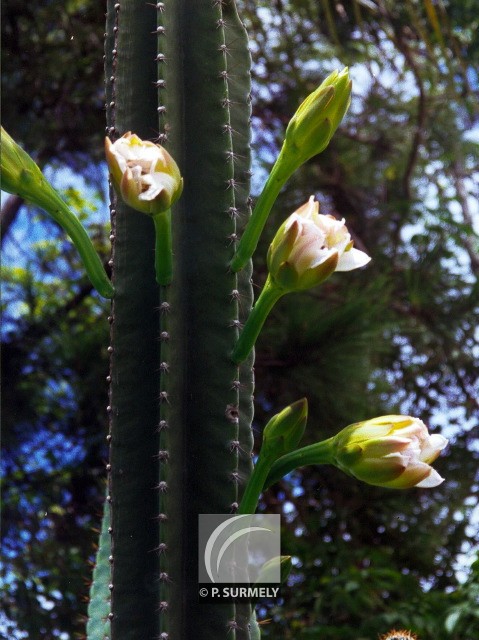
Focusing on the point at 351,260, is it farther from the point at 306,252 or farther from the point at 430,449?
the point at 430,449

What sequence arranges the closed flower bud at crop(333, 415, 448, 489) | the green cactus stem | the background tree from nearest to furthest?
the closed flower bud at crop(333, 415, 448, 489)
the green cactus stem
the background tree

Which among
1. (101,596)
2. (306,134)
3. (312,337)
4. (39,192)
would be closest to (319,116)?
(306,134)

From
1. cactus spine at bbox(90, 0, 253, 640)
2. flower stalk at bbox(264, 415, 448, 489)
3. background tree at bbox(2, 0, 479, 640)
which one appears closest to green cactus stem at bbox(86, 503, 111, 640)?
cactus spine at bbox(90, 0, 253, 640)

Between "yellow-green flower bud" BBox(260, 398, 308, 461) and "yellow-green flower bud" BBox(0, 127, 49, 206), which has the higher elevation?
"yellow-green flower bud" BBox(0, 127, 49, 206)

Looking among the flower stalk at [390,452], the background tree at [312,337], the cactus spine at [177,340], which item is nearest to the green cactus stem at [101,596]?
the cactus spine at [177,340]

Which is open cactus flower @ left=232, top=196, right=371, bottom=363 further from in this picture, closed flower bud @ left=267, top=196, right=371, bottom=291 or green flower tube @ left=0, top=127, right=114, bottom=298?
green flower tube @ left=0, top=127, right=114, bottom=298

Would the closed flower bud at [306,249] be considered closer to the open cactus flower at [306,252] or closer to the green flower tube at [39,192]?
the open cactus flower at [306,252]
